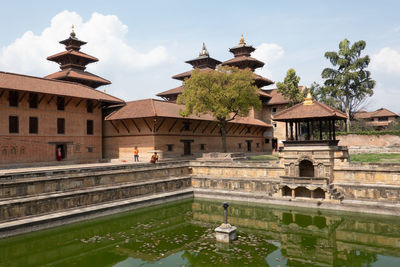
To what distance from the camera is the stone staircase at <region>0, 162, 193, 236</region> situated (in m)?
16.2

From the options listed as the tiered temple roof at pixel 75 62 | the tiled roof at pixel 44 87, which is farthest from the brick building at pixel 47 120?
the tiered temple roof at pixel 75 62

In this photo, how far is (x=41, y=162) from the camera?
90.4ft

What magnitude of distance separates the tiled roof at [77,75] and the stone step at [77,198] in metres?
22.1

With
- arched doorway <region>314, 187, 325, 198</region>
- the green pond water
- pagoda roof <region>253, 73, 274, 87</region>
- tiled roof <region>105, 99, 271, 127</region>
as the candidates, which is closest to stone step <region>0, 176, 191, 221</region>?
the green pond water

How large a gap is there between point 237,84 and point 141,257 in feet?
68.3

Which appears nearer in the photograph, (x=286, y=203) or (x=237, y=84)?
(x=286, y=203)

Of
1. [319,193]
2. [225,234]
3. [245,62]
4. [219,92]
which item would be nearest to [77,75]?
[219,92]

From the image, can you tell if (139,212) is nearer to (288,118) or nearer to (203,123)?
(288,118)

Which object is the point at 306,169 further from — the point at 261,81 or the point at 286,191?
the point at 261,81

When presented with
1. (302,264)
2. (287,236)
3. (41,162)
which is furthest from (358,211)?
(41,162)

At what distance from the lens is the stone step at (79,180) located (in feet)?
54.2

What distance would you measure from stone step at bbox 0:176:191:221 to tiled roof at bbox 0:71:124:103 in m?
11.9

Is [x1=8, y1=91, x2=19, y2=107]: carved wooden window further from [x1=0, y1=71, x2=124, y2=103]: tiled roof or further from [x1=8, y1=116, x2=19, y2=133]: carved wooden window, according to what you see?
[x1=8, y1=116, x2=19, y2=133]: carved wooden window

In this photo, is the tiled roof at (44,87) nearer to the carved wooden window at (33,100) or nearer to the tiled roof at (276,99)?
the carved wooden window at (33,100)
